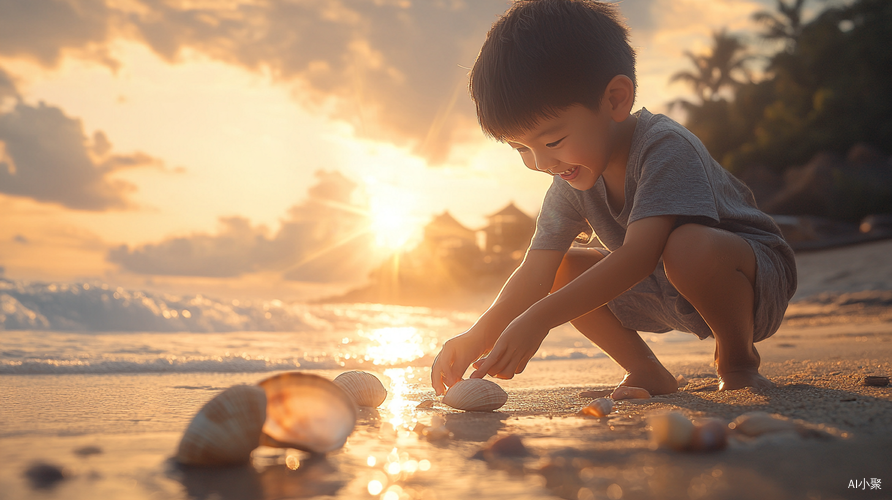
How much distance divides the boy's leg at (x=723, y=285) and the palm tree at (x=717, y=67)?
37.2 m

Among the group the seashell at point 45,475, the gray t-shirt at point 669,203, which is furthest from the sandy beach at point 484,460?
the gray t-shirt at point 669,203

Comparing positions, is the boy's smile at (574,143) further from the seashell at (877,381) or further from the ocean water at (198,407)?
the seashell at (877,381)

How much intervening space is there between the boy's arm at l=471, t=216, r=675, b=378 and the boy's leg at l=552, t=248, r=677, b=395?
2.13ft

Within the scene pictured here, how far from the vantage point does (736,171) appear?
1037 inches

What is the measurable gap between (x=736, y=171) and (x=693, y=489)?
94.0 feet

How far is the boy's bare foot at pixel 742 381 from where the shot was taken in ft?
7.13

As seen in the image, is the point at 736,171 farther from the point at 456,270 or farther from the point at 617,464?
the point at 617,464

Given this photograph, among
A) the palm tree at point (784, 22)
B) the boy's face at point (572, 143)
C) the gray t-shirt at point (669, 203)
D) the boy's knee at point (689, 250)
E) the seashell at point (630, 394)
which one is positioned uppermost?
the palm tree at point (784, 22)

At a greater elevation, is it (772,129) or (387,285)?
(772,129)

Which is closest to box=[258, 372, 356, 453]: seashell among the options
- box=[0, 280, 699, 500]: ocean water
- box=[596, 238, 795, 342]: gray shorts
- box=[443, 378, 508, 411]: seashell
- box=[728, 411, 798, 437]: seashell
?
box=[0, 280, 699, 500]: ocean water

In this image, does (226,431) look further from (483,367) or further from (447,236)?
(447,236)

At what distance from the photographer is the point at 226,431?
1.14 metres

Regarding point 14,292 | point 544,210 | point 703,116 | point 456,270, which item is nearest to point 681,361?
point 544,210

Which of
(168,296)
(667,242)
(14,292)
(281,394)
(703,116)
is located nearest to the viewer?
(281,394)
